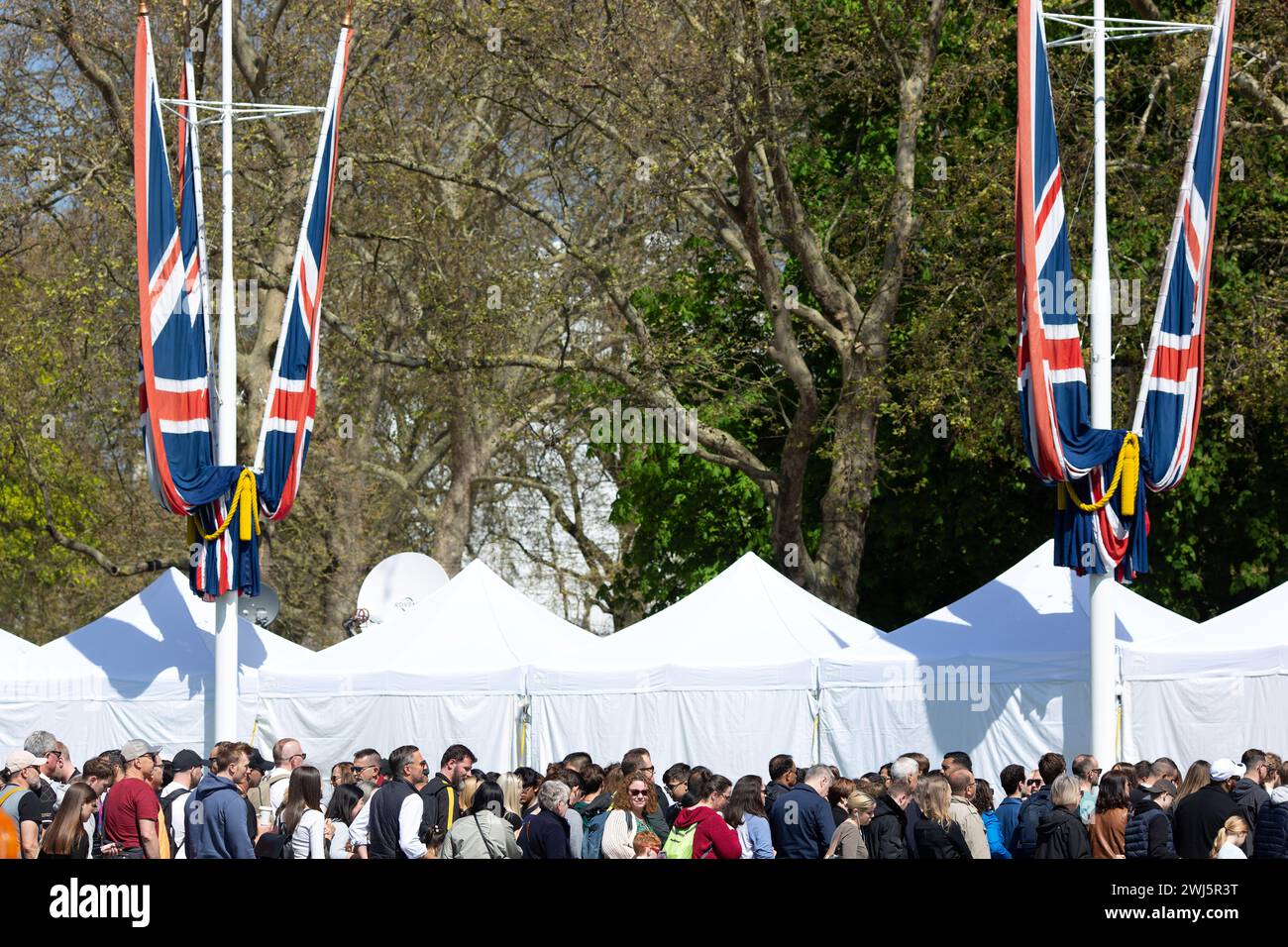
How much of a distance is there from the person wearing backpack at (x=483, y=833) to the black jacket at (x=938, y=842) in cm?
219

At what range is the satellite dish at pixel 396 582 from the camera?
25.8 m

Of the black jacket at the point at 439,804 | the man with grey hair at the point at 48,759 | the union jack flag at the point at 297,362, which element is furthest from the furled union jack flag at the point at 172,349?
the black jacket at the point at 439,804

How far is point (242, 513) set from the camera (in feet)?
65.0

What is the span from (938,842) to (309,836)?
3.67 m

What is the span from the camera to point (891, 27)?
84.9ft

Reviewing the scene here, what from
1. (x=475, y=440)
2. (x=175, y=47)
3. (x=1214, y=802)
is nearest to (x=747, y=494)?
(x=475, y=440)

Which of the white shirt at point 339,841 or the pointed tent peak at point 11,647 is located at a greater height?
the pointed tent peak at point 11,647

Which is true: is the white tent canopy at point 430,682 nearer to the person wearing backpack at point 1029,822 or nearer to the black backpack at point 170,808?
the black backpack at point 170,808

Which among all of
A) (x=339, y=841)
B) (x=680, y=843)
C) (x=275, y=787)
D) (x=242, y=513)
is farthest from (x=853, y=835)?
(x=242, y=513)

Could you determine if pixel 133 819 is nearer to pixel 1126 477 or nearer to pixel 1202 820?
pixel 1202 820
